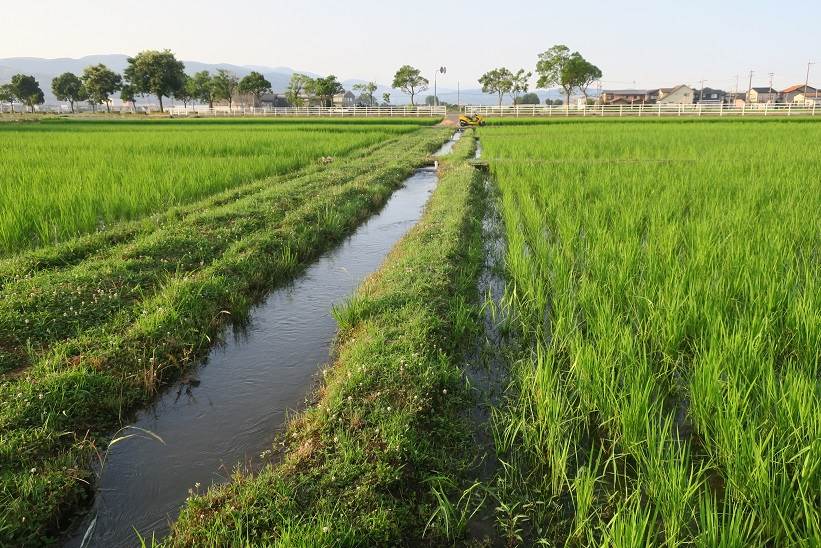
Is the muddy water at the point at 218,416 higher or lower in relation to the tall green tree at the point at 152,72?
lower

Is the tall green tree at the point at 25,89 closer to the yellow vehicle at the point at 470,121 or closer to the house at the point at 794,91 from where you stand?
the yellow vehicle at the point at 470,121

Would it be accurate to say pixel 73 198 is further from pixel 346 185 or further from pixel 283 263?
pixel 346 185

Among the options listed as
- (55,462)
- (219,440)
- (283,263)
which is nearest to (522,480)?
(219,440)

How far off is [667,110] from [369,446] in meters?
45.7

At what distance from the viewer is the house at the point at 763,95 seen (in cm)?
8600

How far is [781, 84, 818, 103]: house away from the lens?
265 feet

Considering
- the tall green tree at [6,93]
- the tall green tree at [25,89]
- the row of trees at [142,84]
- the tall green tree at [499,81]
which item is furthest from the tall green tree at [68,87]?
the tall green tree at [499,81]

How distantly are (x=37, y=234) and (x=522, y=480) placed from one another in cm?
637

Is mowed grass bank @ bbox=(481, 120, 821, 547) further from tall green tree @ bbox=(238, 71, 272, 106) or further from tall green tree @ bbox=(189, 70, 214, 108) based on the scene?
tall green tree @ bbox=(189, 70, 214, 108)

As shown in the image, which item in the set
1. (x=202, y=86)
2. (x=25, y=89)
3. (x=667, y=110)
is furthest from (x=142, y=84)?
(x=667, y=110)

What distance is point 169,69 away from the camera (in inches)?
Answer: 2159

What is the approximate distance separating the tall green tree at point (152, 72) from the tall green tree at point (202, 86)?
15.6m

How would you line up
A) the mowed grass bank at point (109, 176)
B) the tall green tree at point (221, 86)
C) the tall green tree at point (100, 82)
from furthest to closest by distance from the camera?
the tall green tree at point (221, 86) < the tall green tree at point (100, 82) < the mowed grass bank at point (109, 176)

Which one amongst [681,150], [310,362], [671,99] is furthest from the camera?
[671,99]
